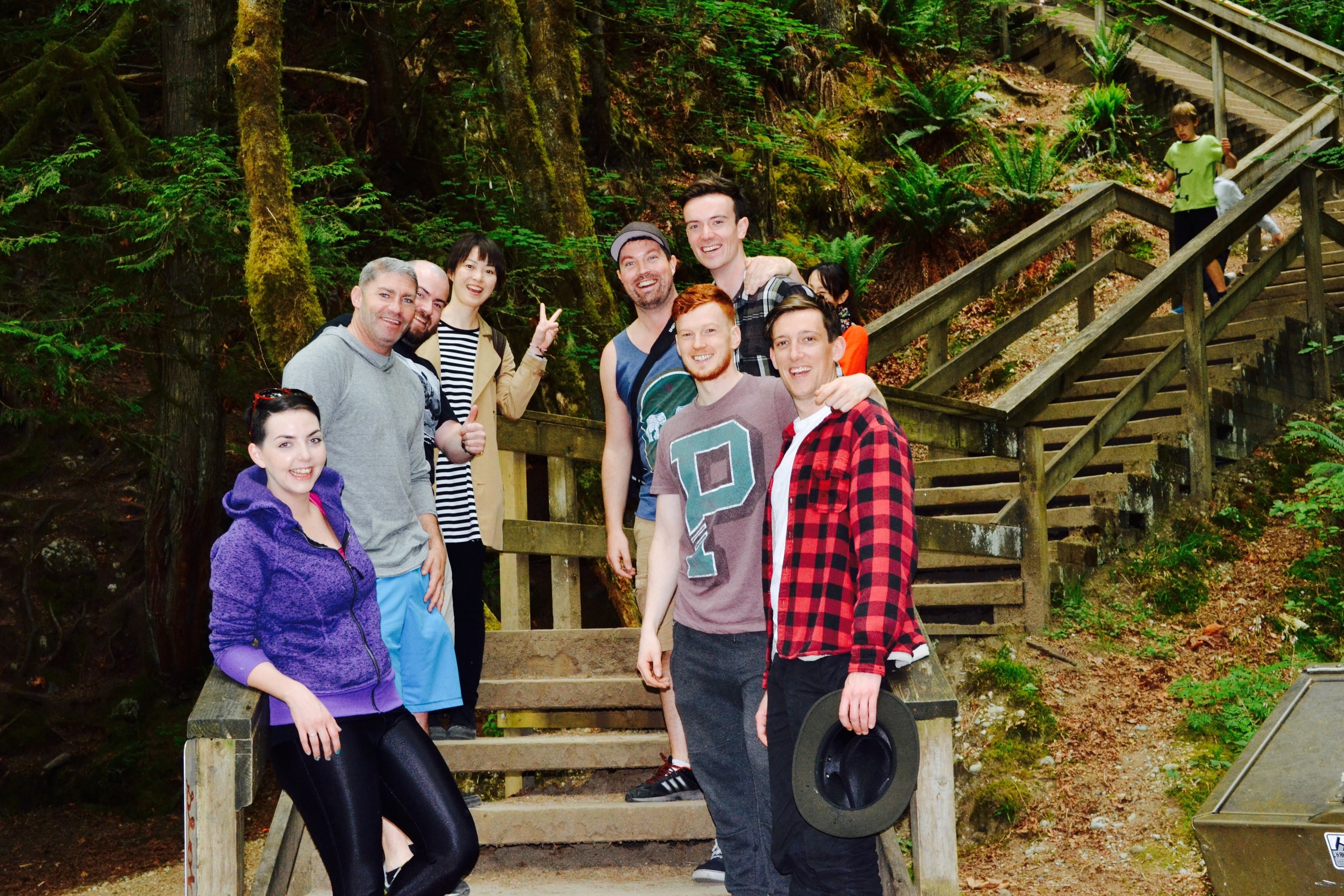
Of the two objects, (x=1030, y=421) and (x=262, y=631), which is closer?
(x=262, y=631)

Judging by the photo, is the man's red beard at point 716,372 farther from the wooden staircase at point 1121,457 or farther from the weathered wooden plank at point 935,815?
the wooden staircase at point 1121,457

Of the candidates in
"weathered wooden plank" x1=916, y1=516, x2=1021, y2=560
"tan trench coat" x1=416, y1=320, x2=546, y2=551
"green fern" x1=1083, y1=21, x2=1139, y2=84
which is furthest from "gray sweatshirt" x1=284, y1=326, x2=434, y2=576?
"green fern" x1=1083, y1=21, x2=1139, y2=84

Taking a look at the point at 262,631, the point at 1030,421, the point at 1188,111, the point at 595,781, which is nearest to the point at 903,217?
the point at 1188,111

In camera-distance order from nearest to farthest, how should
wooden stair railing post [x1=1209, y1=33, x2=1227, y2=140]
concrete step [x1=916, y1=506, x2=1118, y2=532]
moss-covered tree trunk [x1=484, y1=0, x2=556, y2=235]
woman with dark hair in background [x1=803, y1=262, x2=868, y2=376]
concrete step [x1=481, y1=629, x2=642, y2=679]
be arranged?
woman with dark hair in background [x1=803, y1=262, x2=868, y2=376], concrete step [x1=481, y1=629, x2=642, y2=679], concrete step [x1=916, y1=506, x2=1118, y2=532], moss-covered tree trunk [x1=484, y1=0, x2=556, y2=235], wooden stair railing post [x1=1209, y1=33, x2=1227, y2=140]

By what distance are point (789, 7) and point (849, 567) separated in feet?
40.3

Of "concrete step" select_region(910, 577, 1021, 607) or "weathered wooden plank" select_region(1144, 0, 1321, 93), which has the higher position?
"weathered wooden plank" select_region(1144, 0, 1321, 93)

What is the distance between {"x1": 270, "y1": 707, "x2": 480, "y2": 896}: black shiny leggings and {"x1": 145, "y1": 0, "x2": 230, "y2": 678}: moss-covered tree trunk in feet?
17.2

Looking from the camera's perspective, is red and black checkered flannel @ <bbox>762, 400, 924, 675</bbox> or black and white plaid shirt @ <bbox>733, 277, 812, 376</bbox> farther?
black and white plaid shirt @ <bbox>733, 277, 812, 376</bbox>

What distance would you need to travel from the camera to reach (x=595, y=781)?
215 inches

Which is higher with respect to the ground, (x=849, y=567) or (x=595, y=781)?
(x=849, y=567)

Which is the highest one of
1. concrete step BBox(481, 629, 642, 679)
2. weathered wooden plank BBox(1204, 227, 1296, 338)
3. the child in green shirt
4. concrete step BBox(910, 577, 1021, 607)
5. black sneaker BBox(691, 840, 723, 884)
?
the child in green shirt

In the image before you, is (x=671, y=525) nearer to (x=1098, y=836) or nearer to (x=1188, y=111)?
(x=1098, y=836)

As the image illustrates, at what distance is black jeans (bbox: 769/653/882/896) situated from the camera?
2.79m

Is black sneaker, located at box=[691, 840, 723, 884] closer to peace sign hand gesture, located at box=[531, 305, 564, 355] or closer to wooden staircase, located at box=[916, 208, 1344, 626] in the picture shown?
peace sign hand gesture, located at box=[531, 305, 564, 355]
